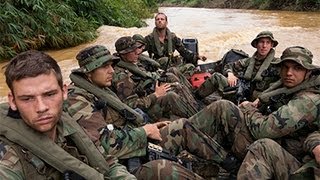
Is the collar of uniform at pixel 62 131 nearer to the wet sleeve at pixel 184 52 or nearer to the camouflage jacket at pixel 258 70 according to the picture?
the camouflage jacket at pixel 258 70

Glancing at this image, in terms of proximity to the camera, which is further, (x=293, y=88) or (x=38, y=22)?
(x=38, y=22)

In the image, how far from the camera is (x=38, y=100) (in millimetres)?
1618

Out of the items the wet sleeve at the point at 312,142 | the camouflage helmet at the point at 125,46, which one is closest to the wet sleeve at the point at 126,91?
the camouflage helmet at the point at 125,46

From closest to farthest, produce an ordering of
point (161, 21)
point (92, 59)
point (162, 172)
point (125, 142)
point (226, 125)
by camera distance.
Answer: point (162, 172) < point (125, 142) < point (92, 59) < point (226, 125) < point (161, 21)

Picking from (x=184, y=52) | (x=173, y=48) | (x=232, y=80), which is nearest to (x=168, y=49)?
(x=173, y=48)

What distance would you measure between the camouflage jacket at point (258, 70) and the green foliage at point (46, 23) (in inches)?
219

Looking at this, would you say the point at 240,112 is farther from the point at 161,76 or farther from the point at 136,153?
the point at 161,76

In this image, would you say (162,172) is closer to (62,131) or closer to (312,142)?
(62,131)

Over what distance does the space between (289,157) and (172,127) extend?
81cm

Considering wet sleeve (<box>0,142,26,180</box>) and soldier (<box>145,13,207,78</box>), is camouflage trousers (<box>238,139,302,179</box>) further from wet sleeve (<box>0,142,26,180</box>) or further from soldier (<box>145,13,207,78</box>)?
soldier (<box>145,13,207,78</box>)

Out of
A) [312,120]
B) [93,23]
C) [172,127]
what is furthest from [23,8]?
[312,120]

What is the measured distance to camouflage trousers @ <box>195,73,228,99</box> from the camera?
15.8 feet

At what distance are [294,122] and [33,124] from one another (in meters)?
1.67

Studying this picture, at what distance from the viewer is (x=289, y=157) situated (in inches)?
101
